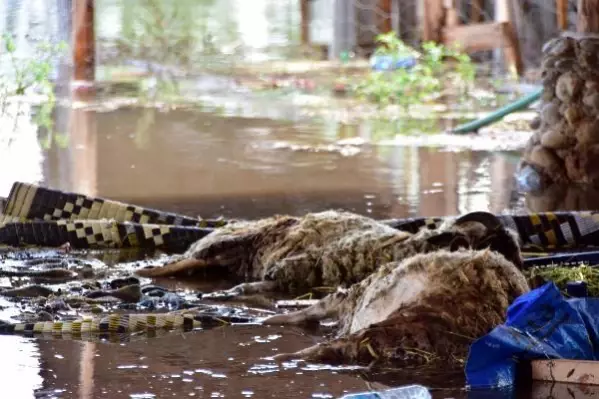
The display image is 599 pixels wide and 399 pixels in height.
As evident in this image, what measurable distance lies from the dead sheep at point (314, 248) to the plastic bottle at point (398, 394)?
1.84 m

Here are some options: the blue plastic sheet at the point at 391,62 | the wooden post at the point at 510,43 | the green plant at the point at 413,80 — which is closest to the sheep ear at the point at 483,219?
the green plant at the point at 413,80

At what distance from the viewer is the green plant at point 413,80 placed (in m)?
14.2

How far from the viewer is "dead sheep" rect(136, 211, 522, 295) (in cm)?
577

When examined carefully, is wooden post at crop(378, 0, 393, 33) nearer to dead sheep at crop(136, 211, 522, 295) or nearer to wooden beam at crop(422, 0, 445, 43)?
wooden beam at crop(422, 0, 445, 43)

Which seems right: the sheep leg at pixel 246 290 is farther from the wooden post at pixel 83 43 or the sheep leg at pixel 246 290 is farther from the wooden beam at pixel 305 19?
the wooden beam at pixel 305 19

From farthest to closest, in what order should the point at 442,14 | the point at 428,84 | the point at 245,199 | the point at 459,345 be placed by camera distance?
the point at 442,14, the point at 428,84, the point at 245,199, the point at 459,345

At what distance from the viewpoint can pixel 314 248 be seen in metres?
6.09

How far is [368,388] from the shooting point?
4281mm

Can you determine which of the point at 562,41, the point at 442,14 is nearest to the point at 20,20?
the point at 562,41

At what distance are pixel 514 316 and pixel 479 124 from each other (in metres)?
7.20

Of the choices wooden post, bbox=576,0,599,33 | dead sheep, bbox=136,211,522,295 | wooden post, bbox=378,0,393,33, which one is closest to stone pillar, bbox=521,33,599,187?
wooden post, bbox=576,0,599,33

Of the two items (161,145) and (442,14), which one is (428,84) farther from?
(161,145)

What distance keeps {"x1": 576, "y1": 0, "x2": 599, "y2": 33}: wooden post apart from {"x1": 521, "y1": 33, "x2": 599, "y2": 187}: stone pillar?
0.07 m

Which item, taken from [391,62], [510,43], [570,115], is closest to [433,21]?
[391,62]
